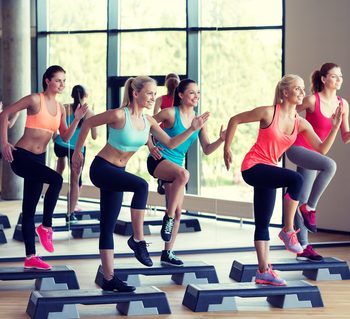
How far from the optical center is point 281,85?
20.3 feet

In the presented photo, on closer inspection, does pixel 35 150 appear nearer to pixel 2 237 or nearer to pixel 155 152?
pixel 155 152

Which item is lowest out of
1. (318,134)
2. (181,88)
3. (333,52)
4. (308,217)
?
(308,217)

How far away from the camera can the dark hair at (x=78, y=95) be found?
25.0 feet

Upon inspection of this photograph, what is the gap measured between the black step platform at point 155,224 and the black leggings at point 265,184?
2134 mm

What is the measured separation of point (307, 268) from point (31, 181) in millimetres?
2112

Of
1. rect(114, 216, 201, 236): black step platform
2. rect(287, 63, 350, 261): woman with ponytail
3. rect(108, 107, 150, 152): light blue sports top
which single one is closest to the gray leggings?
rect(287, 63, 350, 261): woman with ponytail

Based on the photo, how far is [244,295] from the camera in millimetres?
5895

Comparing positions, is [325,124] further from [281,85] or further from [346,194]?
[346,194]

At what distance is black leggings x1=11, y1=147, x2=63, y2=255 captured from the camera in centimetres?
659

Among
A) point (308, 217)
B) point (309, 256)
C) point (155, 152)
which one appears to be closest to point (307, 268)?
point (309, 256)

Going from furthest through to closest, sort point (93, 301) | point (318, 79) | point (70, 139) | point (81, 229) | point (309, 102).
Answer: point (81, 229)
point (70, 139)
point (318, 79)
point (309, 102)
point (93, 301)

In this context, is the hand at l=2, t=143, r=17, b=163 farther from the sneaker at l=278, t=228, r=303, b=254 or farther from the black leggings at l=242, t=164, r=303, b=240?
the sneaker at l=278, t=228, r=303, b=254

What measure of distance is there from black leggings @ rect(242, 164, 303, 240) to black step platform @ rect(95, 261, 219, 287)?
79 centimetres

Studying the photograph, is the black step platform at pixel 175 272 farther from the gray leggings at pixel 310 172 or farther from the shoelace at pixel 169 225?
the gray leggings at pixel 310 172
